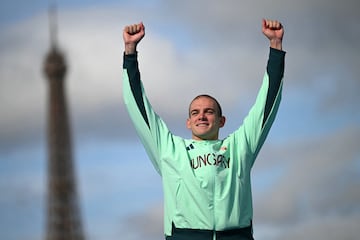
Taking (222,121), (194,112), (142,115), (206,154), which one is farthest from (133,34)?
(206,154)

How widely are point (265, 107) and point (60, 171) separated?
87234mm

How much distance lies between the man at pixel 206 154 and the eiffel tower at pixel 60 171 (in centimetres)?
8366

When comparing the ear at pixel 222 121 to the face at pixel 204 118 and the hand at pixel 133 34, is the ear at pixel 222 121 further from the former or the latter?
the hand at pixel 133 34

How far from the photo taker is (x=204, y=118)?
8.75 m

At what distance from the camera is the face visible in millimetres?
8742

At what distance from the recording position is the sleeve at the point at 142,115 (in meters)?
9.02

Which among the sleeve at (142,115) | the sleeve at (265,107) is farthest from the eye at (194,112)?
the sleeve at (265,107)

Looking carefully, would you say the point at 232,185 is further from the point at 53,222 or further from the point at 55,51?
the point at 55,51

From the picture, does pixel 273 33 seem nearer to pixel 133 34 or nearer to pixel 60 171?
pixel 133 34

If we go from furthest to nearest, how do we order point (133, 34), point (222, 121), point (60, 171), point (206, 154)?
point (60, 171) → point (133, 34) → point (222, 121) → point (206, 154)

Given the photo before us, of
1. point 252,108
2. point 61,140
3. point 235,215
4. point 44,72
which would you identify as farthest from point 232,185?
point 44,72

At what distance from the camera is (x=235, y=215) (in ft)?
28.1

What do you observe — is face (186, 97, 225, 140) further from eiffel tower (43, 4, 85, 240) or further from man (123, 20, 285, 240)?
eiffel tower (43, 4, 85, 240)

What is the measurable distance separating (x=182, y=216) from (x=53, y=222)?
9088 cm
